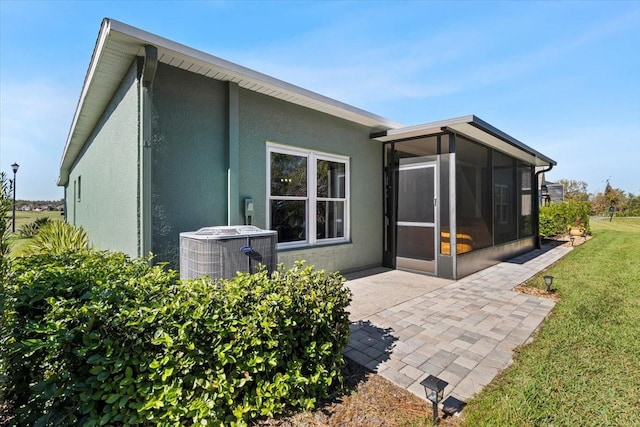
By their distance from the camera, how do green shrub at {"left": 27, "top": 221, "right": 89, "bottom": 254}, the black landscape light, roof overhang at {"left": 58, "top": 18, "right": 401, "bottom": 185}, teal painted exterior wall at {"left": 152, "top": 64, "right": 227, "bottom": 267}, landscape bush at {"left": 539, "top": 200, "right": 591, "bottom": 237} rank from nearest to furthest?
the black landscape light → roof overhang at {"left": 58, "top": 18, "right": 401, "bottom": 185} → teal painted exterior wall at {"left": 152, "top": 64, "right": 227, "bottom": 267} → green shrub at {"left": 27, "top": 221, "right": 89, "bottom": 254} → landscape bush at {"left": 539, "top": 200, "right": 591, "bottom": 237}

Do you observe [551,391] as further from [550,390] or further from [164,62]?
[164,62]

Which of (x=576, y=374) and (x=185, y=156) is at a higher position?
(x=185, y=156)

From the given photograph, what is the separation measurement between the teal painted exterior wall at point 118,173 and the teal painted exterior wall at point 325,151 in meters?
1.47

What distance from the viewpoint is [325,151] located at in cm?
600

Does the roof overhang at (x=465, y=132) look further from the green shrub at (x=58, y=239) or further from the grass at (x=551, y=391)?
the green shrub at (x=58, y=239)

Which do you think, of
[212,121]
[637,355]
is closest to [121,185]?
[212,121]

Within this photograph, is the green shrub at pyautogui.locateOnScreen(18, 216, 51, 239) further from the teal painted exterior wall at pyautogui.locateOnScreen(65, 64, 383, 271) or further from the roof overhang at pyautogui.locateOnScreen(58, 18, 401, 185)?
the roof overhang at pyautogui.locateOnScreen(58, 18, 401, 185)

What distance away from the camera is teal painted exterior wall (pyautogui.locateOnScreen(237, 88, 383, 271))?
189 inches

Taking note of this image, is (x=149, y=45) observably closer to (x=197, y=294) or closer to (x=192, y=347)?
(x=197, y=294)

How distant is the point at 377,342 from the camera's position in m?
3.38

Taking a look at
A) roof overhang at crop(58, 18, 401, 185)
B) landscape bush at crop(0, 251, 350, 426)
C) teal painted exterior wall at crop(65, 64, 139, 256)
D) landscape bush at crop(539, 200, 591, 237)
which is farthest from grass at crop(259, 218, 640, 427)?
landscape bush at crop(539, 200, 591, 237)

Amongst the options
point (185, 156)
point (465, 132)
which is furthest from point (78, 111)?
point (465, 132)

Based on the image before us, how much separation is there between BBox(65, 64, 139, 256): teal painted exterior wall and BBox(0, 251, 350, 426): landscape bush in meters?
1.78

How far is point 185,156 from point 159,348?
298cm
